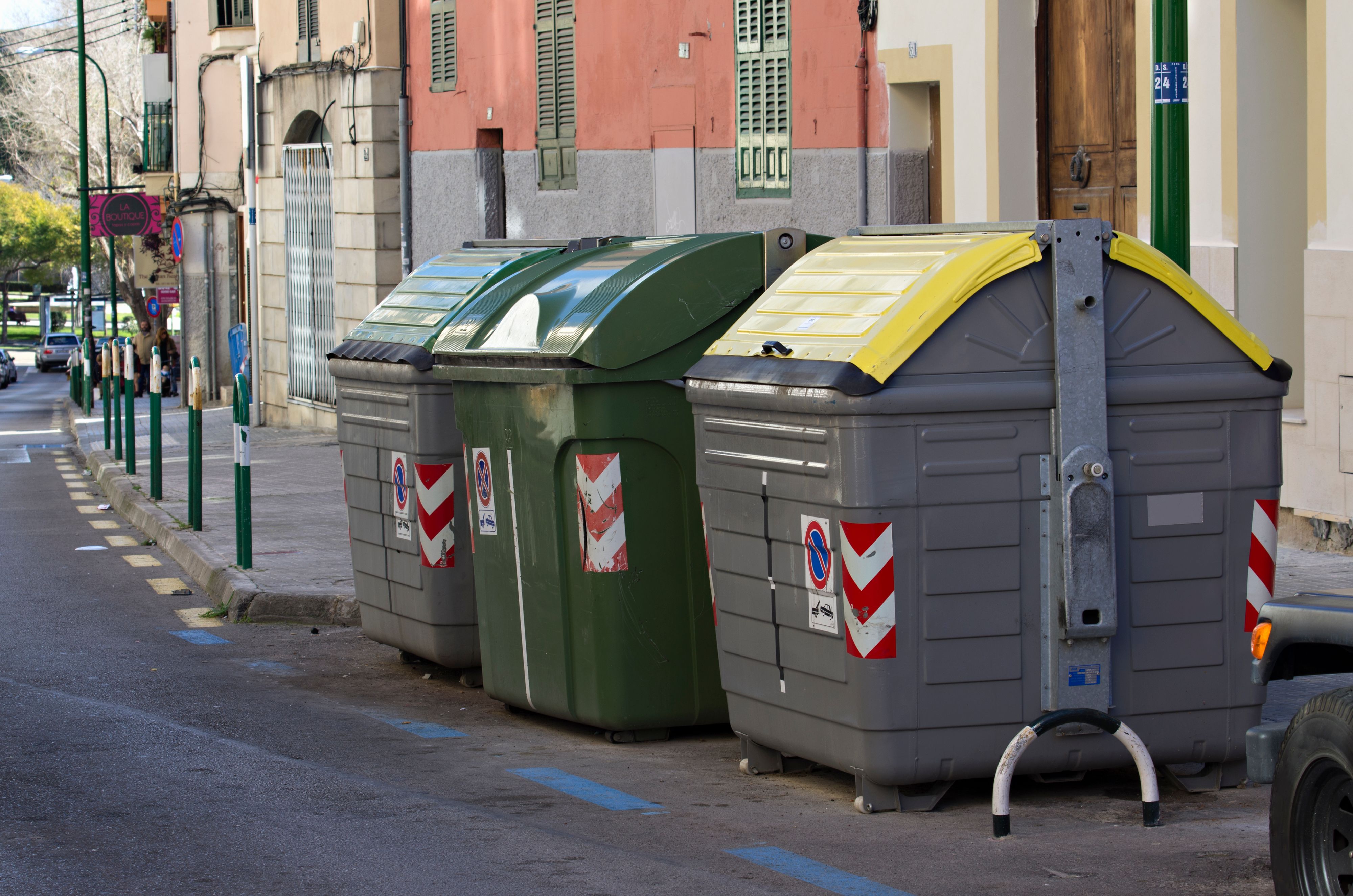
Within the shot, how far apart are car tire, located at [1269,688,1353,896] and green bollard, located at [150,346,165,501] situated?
12.7m

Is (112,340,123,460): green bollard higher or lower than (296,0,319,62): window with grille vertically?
lower

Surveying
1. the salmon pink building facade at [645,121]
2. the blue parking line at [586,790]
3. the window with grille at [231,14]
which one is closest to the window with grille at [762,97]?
the salmon pink building facade at [645,121]

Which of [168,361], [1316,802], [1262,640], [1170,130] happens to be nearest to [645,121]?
[1170,130]

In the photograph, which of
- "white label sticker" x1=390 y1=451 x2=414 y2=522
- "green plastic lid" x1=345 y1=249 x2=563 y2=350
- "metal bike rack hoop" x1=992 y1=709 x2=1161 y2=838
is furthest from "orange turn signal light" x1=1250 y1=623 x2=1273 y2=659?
"white label sticker" x1=390 y1=451 x2=414 y2=522

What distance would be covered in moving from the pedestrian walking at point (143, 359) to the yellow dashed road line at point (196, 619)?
3887 centimetres

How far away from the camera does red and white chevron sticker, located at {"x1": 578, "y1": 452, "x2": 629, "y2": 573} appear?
21.9 ft

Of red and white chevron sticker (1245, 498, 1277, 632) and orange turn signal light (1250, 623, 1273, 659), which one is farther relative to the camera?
red and white chevron sticker (1245, 498, 1277, 632)

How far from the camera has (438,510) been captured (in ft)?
26.1

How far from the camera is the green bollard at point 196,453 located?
13289 millimetres

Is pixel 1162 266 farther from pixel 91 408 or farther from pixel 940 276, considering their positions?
pixel 91 408

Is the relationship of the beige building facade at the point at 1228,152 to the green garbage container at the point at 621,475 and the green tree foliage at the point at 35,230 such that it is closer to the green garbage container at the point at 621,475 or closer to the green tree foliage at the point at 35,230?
the green garbage container at the point at 621,475

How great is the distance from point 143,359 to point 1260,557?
47.0 metres

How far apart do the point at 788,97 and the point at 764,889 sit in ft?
39.9

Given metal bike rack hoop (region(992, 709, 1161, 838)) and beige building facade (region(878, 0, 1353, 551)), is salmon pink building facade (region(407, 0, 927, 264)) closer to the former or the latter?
beige building facade (region(878, 0, 1353, 551))
